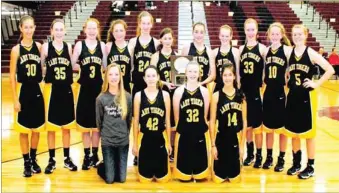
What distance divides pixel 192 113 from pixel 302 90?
927 millimetres

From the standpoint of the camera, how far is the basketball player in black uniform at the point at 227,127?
3484 mm

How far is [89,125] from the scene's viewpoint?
12.4 ft

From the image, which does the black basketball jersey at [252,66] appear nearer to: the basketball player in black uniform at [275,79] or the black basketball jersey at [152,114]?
the basketball player in black uniform at [275,79]

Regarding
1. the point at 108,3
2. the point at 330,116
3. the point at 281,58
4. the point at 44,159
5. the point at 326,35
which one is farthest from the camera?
the point at 108,3

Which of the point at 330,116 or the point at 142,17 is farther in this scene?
the point at 330,116

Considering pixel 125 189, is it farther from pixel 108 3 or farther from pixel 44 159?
pixel 108 3

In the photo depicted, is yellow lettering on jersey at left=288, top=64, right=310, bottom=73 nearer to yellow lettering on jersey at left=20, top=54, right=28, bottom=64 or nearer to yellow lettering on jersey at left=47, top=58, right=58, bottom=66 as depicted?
yellow lettering on jersey at left=47, top=58, right=58, bottom=66

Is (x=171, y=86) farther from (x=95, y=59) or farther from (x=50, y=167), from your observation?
(x=50, y=167)

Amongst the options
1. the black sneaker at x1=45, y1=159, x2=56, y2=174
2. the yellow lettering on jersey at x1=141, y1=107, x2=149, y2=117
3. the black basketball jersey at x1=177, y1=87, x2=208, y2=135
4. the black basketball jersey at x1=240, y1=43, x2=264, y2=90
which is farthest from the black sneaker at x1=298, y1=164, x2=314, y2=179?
the black sneaker at x1=45, y1=159, x2=56, y2=174

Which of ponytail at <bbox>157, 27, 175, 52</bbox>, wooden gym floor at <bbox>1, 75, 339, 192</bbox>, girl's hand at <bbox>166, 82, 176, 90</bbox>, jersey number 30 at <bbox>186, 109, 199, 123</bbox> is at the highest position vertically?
ponytail at <bbox>157, 27, 175, 52</bbox>

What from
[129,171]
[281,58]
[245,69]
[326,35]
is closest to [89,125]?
[129,171]

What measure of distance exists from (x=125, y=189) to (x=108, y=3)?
13.4 m

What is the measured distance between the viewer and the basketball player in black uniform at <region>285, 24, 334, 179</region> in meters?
3.55

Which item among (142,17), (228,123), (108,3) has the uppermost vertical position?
(108,3)
